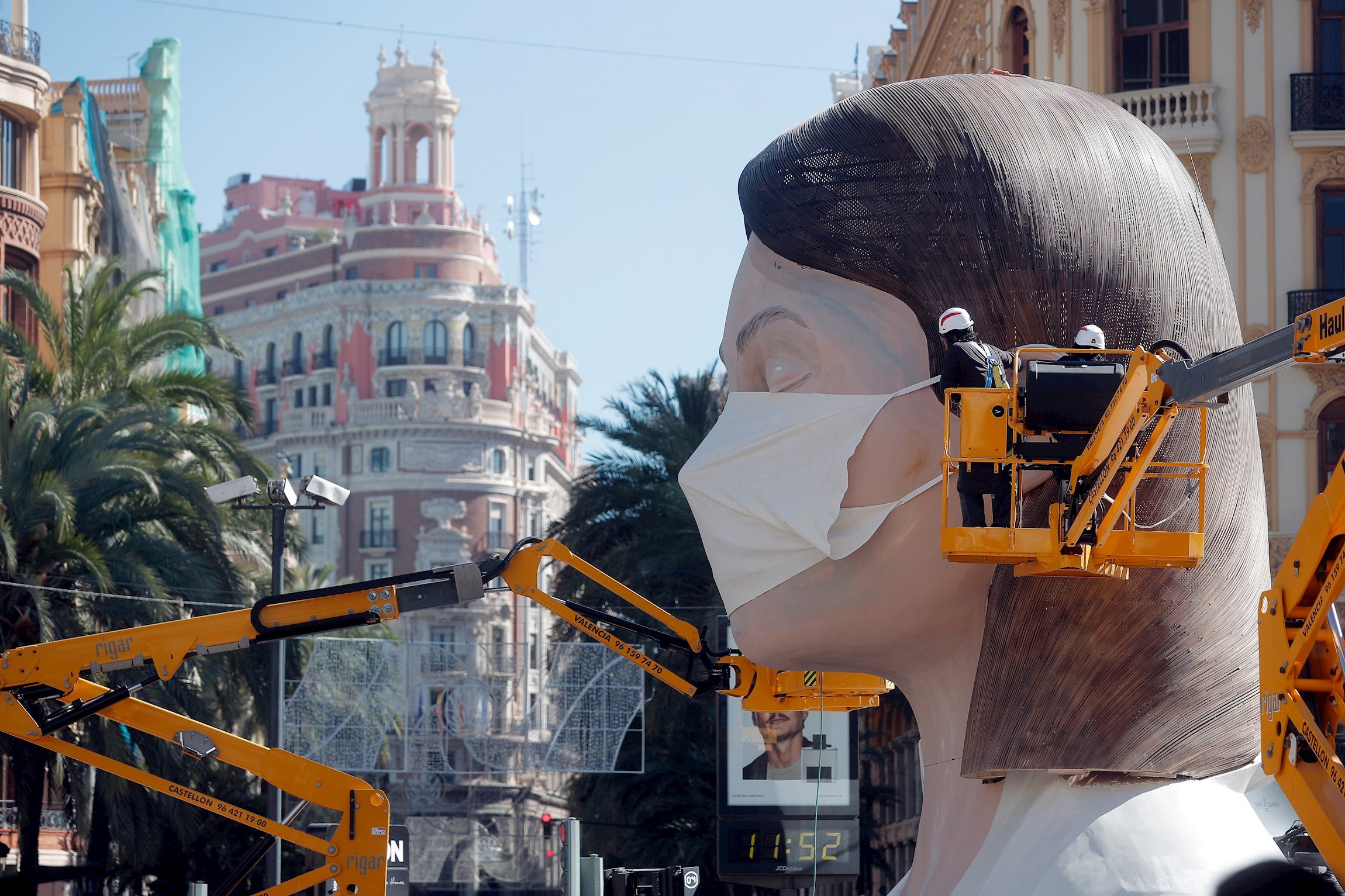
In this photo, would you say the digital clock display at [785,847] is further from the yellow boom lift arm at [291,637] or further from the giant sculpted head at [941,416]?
the giant sculpted head at [941,416]

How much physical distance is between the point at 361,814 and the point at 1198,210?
32.6 feet

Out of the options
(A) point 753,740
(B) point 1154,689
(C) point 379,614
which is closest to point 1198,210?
(B) point 1154,689

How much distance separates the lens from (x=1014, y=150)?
13.6 feet

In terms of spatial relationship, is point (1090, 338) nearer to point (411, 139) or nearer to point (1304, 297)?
point (1304, 297)

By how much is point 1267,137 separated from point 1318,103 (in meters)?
0.78

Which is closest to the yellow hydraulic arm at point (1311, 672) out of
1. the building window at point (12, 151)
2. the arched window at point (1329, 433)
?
the arched window at point (1329, 433)

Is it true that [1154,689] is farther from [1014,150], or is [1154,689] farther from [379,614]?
[379,614]

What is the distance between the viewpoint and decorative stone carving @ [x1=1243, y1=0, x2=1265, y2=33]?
22.0 metres

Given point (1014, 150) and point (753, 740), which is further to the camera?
point (753, 740)

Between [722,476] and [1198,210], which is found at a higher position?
[1198,210]

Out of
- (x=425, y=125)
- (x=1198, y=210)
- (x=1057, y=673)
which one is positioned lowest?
(x=1057, y=673)

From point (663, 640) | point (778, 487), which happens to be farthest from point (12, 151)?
point (778, 487)

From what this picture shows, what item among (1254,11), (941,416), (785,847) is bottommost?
(785,847)

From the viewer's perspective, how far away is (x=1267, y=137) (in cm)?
2186
